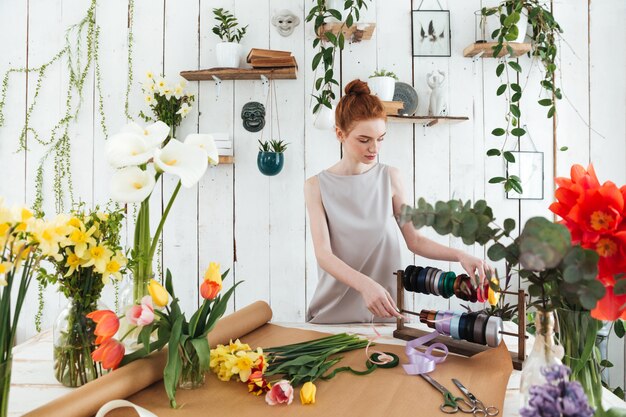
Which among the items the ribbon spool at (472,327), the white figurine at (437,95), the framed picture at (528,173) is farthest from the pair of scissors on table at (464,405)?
the framed picture at (528,173)

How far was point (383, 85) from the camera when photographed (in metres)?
2.55

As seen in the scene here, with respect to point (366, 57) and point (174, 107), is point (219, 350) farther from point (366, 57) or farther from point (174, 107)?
point (366, 57)

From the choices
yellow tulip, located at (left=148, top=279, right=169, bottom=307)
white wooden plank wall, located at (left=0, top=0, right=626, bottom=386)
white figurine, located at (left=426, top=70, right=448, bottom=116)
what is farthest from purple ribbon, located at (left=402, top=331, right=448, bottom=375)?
white figurine, located at (left=426, top=70, right=448, bottom=116)

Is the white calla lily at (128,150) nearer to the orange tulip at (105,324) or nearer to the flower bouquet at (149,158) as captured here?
the flower bouquet at (149,158)

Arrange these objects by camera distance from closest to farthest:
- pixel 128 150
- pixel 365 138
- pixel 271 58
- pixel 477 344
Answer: pixel 128 150, pixel 477 344, pixel 365 138, pixel 271 58

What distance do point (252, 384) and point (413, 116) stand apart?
197 centimetres

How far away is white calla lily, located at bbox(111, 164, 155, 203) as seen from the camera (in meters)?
0.83

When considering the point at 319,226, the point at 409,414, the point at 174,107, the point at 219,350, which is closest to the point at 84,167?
the point at 174,107

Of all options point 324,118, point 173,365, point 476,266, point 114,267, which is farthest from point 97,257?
point 324,118

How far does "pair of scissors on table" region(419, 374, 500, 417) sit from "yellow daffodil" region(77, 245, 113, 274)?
0.72 m

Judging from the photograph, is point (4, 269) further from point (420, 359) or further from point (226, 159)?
point (226, 159)

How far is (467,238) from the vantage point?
1.86ft

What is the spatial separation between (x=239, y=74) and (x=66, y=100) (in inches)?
42.0

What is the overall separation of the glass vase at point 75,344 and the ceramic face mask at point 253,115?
183 centimetres
